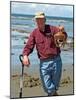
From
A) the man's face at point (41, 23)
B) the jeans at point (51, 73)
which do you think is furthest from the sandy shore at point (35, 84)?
the man's face at point (41, 23)

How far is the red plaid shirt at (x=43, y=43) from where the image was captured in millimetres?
3498

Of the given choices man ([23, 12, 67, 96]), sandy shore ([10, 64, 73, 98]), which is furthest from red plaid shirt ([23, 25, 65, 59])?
sandy shore ([10, 64, 73, 98])

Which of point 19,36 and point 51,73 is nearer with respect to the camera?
point 19,36

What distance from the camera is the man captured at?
3.50 meters

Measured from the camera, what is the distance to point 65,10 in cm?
362

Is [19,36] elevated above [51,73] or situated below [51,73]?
above

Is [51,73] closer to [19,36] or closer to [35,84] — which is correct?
[35,84]

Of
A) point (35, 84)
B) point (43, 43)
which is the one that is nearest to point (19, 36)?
point (43, 43)

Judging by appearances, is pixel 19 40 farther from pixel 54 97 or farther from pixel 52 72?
pixel 54 97

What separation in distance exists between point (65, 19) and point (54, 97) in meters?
0.93

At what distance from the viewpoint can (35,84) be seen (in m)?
3.53

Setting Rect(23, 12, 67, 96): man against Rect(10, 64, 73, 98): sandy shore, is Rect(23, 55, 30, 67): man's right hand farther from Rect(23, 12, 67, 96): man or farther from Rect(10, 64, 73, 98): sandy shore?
Rect(10, 64, 73, 98): sandy shore

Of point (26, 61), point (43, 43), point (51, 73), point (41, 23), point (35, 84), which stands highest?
point (41, 23)

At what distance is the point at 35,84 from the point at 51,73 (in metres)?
0.24
